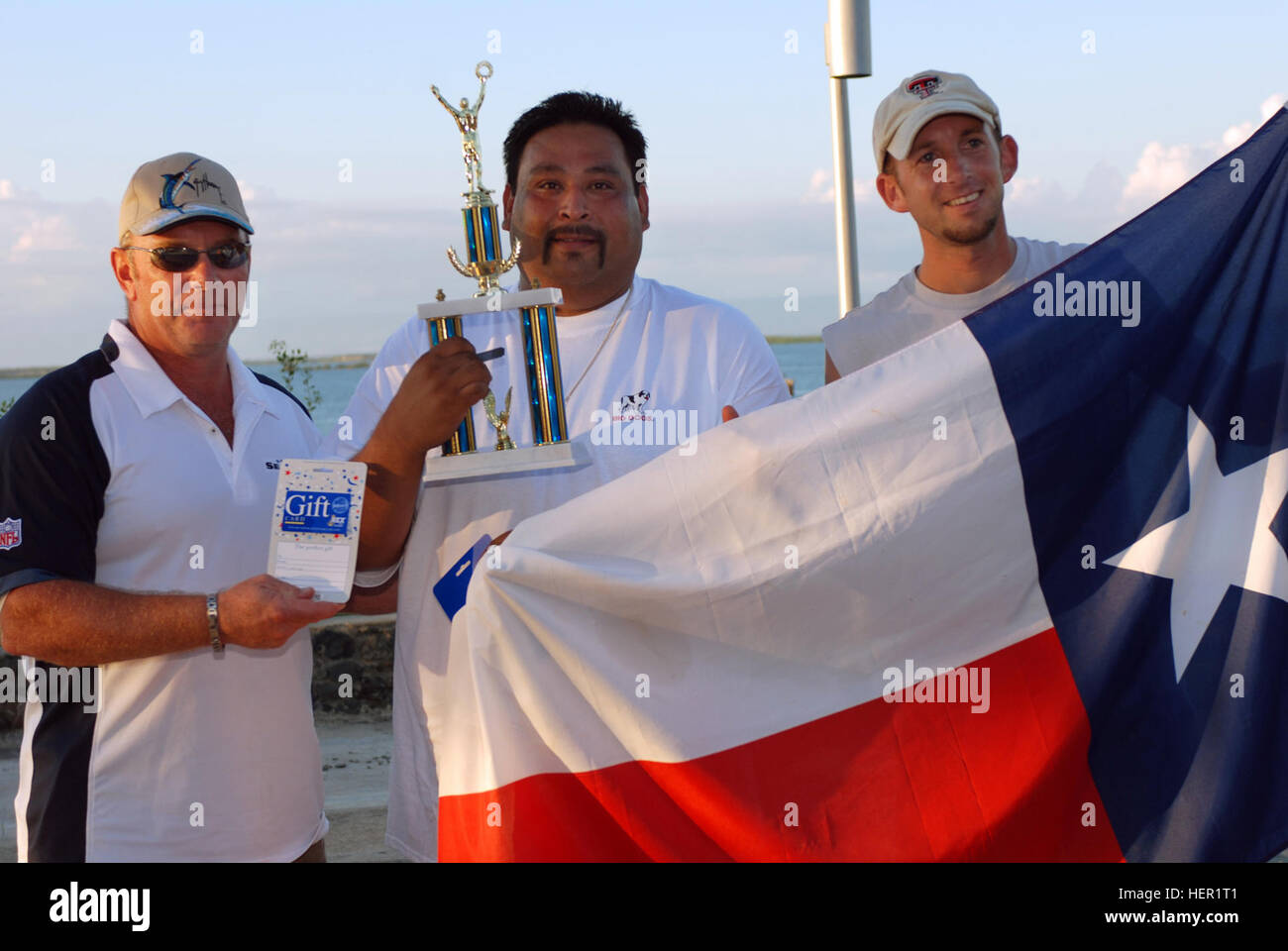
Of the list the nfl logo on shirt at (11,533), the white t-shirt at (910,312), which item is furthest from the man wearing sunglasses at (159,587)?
the white t-shirt at (910,312)

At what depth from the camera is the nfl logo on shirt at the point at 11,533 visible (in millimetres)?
2891

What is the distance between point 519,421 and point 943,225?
1.31 m

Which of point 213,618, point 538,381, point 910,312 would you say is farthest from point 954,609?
point 213,618

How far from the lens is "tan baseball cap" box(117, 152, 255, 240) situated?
3.09m

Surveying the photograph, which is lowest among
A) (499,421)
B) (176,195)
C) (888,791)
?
(888,791)

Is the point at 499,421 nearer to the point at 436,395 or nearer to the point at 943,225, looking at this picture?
the point at 436,395

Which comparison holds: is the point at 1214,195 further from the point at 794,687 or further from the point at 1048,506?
the point at 794,687

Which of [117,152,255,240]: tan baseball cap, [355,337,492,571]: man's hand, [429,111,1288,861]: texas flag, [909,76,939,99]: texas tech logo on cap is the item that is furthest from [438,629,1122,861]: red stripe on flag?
[909,76,939,99]: texas tech logo on cap

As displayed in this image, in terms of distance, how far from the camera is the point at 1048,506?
3.05 meters

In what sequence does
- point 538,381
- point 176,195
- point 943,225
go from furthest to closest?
point 943,225 → point 538,381 → point 176,195

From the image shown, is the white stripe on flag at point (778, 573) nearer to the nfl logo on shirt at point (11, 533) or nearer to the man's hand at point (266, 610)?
the man's hand at point (266, 610)

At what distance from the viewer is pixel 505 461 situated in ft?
10.3

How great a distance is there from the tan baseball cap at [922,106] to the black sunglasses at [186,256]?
1849 mm

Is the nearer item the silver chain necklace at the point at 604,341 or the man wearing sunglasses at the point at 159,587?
the man wearing sunglasses at the point at 159,587
